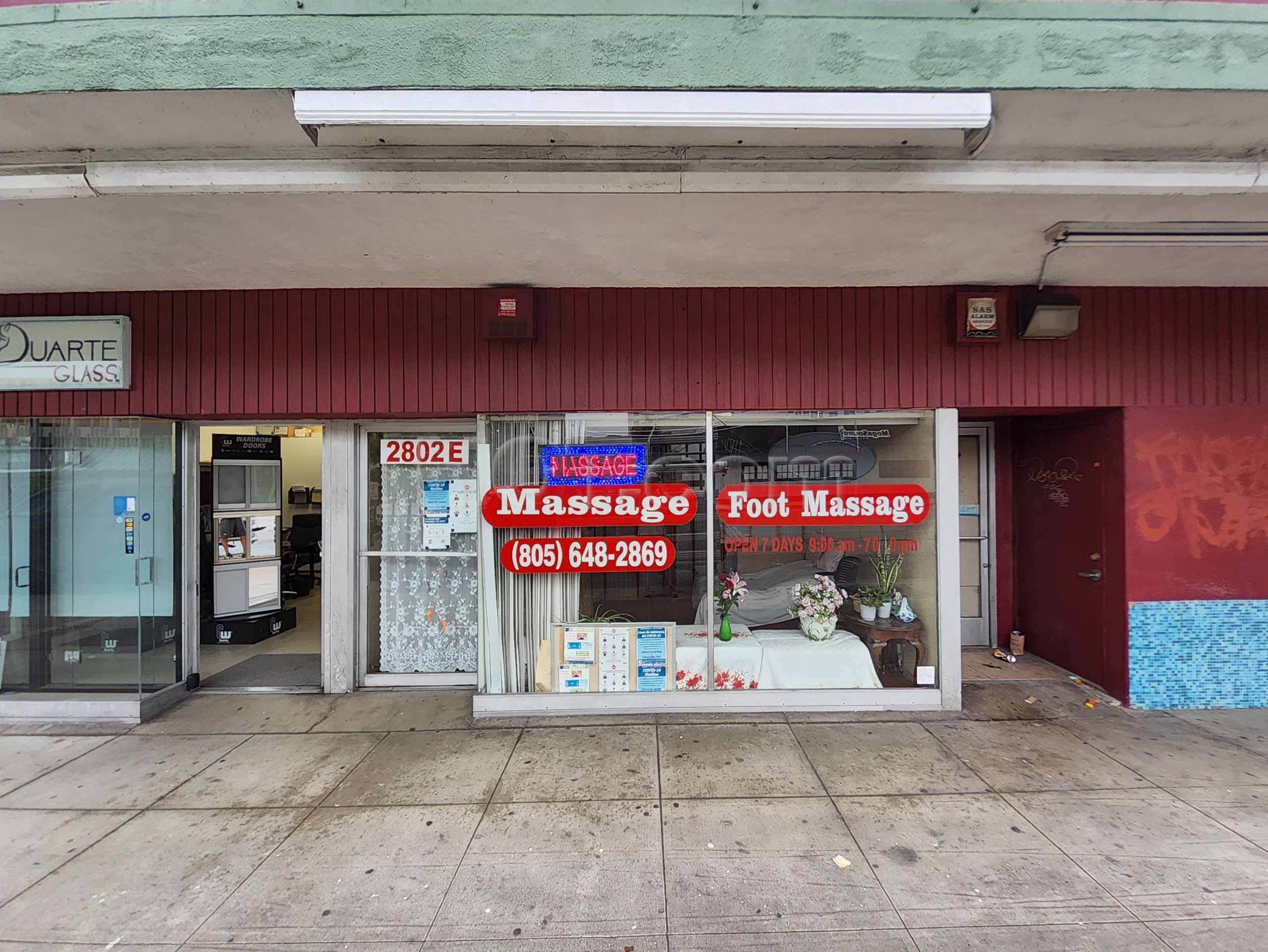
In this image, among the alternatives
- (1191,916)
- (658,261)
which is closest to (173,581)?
(658,261)

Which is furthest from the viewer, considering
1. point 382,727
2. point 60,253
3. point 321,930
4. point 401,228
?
point 382,727

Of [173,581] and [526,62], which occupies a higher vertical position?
[526,62]

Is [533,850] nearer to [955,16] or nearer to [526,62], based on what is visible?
[526,62]

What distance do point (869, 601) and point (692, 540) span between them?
66.5 inches

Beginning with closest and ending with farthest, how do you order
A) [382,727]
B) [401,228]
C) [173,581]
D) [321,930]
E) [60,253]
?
[321,930]
[401,228]
[60,253]
[382,727]
[173,581]

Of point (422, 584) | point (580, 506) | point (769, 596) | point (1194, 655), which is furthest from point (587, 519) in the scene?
point (1194, 655)

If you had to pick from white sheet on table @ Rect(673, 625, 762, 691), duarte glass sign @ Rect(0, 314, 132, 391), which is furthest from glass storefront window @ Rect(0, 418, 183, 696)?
white sheet on table @ Rect(673, 625, 762, 691)

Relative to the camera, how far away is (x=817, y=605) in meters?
4.57

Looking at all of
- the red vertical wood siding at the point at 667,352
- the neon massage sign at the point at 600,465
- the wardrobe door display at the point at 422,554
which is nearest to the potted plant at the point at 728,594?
the neon massage sign at the point at 600,465

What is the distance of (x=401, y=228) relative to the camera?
3.44m

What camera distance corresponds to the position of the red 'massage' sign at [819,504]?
446 centimetres

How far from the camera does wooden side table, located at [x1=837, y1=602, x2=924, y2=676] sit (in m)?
4.50

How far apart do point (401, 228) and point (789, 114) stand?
8.18ft

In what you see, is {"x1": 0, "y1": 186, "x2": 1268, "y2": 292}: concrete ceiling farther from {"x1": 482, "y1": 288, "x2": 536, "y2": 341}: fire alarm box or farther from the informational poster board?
the informational poster board
